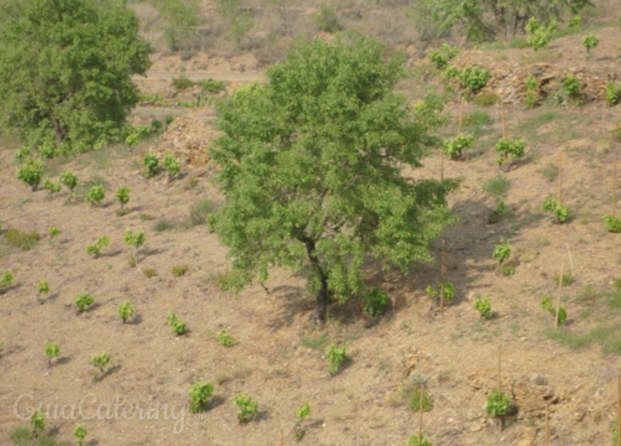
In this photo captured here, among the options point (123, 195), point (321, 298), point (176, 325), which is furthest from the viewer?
point (123, 195)

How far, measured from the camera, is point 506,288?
18.1 metres

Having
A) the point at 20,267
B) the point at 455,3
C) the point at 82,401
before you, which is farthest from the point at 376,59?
the point at 455,3

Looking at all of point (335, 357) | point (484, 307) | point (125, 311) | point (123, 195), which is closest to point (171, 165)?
point (123, 195)

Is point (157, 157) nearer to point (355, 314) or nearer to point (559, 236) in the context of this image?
point (355, 314)

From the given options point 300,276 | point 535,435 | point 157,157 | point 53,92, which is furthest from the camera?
point 53,92

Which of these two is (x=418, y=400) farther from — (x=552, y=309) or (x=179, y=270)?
(x=179, y=270)

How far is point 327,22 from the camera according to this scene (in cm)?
5669

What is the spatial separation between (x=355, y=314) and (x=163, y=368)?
407cm

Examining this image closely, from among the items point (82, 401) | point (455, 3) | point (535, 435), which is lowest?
point (82, 401)

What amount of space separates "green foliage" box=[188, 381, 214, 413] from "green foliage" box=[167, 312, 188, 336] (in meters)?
2.67

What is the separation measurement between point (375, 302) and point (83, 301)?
23.3 feet

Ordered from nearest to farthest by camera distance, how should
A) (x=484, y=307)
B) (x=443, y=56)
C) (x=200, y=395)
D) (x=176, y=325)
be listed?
1. (x=200, y=395)
2. (x=484, y=307)
3. (x=176, y=325)
4. (x=443, y=56)

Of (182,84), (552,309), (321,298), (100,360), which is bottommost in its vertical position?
(182,84)

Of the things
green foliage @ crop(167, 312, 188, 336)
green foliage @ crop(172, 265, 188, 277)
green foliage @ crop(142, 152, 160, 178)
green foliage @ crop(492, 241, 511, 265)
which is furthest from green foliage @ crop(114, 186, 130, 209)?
green foliage @ crop(492, 241, 511, 265)
